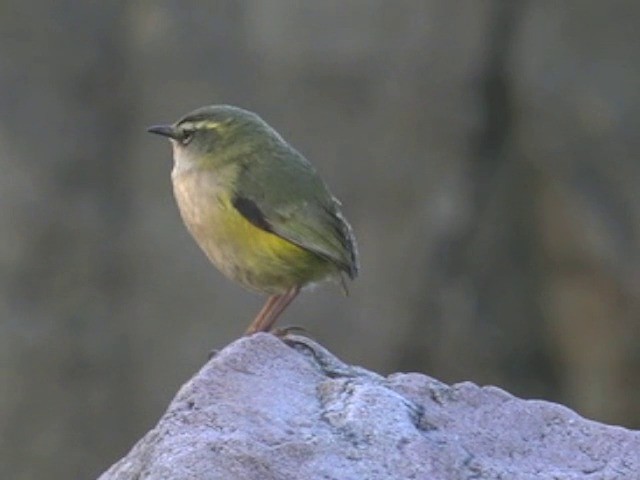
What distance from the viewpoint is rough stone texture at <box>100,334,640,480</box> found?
394cm

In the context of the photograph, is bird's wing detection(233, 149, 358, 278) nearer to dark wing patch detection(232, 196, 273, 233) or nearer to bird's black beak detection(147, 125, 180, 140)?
dark wing patch detection(232, 196, 273, 233)

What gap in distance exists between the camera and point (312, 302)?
34.8 ft

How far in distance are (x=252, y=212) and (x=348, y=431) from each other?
138 centimetres

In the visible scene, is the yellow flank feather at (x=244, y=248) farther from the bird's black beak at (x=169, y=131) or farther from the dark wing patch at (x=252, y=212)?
the bird's black beak at (x=169, y=131)

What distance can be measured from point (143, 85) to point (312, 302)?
1486 millimetres

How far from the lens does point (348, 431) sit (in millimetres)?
4078

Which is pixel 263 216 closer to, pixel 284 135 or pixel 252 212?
pixel 252 212

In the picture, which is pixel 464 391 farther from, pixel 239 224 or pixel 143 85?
pixel 143 85

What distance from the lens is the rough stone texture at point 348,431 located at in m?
3.94

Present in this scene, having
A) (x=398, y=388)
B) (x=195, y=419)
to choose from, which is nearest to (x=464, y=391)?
(x=398, y=388)

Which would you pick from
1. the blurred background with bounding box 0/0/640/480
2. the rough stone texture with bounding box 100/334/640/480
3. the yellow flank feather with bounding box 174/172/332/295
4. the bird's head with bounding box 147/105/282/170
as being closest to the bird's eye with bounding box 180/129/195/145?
the bird's head with bounding box 147/105/282/170

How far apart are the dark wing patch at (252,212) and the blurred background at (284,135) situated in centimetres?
508

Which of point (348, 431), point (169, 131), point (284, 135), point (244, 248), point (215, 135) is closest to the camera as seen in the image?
point (348, 431)

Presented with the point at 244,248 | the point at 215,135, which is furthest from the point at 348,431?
the point at 215,135
